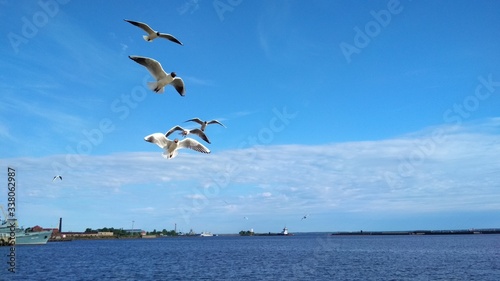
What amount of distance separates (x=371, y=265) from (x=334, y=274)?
14682 mm

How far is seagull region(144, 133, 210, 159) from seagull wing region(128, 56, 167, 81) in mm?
2256

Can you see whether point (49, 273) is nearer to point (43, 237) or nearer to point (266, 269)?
point (266, 269)

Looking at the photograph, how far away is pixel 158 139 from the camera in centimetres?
1362

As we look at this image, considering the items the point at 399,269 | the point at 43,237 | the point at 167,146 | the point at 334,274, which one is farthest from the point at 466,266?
the point at 43,237

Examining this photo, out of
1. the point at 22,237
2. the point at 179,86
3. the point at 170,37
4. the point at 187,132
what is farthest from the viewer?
the point at 22,237

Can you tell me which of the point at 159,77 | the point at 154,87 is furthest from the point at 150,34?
the point at 154,87

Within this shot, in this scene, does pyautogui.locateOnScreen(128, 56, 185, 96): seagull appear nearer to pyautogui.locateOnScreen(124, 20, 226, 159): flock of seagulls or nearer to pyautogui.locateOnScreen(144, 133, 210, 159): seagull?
pyautogui.locateOnScreen(124, 20, 226, 159): flock of seagulls

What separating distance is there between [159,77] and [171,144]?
2.35 metres

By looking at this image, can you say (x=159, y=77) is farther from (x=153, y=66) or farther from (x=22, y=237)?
(x=22, y=237)

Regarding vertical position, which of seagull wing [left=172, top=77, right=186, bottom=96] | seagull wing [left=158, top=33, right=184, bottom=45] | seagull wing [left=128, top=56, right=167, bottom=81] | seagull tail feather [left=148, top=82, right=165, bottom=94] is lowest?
seagull tail feather [left=148, top=82, right=165, bottom=94]

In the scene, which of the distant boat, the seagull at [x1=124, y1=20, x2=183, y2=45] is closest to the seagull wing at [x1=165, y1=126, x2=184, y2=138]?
the seagull at [x1=124, y1=20, x2=183, y2=45]

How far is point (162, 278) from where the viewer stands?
5269cm

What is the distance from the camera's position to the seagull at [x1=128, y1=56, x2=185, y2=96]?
47.8 ft

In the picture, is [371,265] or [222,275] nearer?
[222,275]
